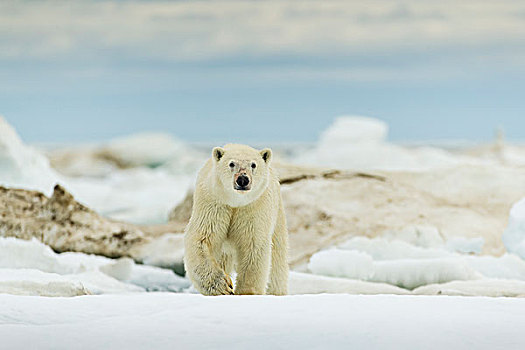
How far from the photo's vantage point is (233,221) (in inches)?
141

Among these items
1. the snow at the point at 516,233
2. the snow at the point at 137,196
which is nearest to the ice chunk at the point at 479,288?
the snow at the point at 516,233

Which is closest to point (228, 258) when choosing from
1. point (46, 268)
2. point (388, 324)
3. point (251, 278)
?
point (251, 278)

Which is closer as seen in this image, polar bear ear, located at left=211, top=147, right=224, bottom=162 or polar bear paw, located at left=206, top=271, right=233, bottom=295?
polar bear paw, located at left=206, top=271, right=233, bottom=295

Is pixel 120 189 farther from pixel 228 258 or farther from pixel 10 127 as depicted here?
pixel 228 258

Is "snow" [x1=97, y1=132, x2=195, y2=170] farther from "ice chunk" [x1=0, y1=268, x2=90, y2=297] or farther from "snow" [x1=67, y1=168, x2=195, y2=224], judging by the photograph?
"ice chunk" [x1=0, y1=268, x2=90, y2=297]

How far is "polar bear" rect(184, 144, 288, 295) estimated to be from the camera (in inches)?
133

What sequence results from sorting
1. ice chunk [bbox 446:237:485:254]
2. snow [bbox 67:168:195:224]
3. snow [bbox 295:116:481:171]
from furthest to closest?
snow [bbox 295:116:481:171], snow [bbox 67:168:195:224], ice chunk [bbox 446:237:485:254]

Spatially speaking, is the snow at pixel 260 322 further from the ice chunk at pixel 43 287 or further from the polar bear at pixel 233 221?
the ice chunk at pixel 43 287

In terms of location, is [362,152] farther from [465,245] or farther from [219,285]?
[219,285]

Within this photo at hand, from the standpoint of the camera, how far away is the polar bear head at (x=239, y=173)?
11.0 feet

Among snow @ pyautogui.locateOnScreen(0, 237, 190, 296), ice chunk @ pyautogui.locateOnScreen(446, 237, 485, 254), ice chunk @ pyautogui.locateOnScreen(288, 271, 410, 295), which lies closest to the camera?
ice chunk @ pyautogui.locateOnScreen(288, 271, 410, 295)

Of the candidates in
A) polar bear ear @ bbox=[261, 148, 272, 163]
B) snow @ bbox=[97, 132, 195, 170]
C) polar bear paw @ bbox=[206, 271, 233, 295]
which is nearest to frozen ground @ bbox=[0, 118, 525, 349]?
polar bear paw @ bbox=[206, 271, 233, 295]

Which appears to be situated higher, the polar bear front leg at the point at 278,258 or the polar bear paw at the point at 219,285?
the polar bear front leg at the point at 278,258

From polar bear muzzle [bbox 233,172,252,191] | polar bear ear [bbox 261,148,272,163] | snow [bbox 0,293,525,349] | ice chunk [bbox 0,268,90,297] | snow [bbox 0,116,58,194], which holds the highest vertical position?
snow [bbox 0,116,58,194]
